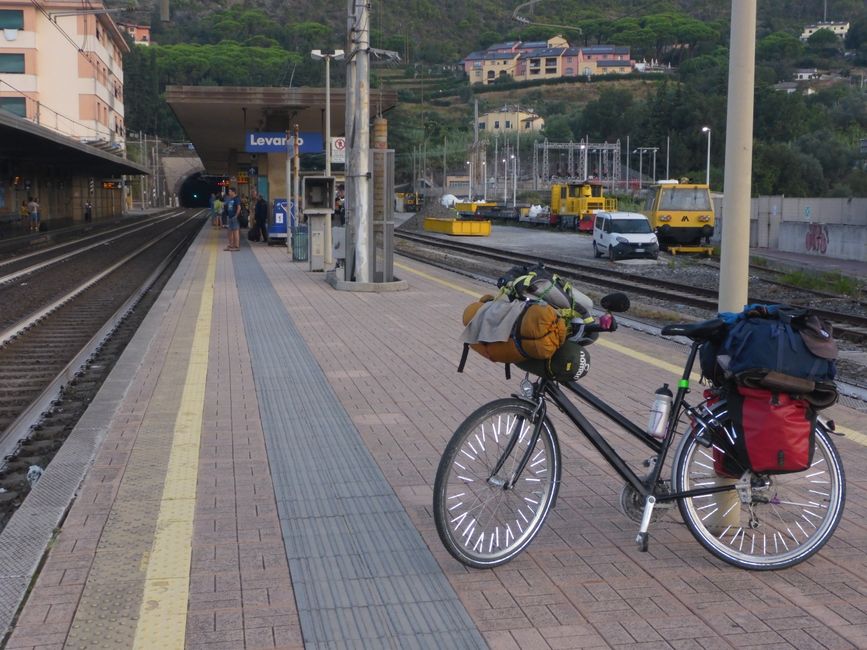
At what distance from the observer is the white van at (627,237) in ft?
106

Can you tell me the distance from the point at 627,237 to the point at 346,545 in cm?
2840

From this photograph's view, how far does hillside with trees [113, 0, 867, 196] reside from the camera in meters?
75.7

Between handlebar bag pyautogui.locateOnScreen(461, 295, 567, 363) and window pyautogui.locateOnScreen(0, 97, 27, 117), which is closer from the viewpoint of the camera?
handlebar bag pyautogui.locateOnScreen(461, 295, 567, 363)

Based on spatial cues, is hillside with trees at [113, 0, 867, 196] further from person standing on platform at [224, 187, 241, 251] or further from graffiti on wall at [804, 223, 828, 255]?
person standing on platform at [224, 187, 241, 251]

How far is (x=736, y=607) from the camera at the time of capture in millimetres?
4328

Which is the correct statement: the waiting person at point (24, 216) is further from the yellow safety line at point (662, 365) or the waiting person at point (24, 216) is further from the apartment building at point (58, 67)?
the yellow safety line at point (662, 365)

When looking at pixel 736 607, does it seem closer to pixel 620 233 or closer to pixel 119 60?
pixel 620 233

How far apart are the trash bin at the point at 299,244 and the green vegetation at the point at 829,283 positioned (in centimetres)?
1101

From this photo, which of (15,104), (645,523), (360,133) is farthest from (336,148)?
(15,104)

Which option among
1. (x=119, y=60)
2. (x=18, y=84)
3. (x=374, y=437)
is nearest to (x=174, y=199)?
(x=119, y=60)

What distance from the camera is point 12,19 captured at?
68.9 meters

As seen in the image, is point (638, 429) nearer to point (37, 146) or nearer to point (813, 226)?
point (813, 226)

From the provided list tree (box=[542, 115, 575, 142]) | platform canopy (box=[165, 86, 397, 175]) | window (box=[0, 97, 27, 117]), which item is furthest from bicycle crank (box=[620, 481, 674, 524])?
tree (box=[542, 115, 575, 142])

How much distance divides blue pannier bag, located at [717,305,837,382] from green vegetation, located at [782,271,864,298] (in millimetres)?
18136
